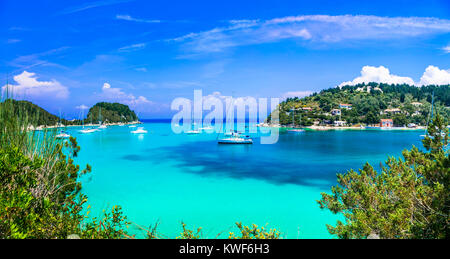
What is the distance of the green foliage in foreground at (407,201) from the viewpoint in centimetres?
356

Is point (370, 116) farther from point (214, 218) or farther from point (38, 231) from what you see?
point (38, 231)

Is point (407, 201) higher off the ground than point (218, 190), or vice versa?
point (407, 201)

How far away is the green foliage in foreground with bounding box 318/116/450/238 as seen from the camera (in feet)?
11.7

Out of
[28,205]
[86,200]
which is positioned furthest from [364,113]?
[28,205]

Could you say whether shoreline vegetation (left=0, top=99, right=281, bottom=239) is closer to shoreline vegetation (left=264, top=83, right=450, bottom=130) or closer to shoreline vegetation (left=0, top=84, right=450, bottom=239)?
shoreline vegetation (left=0, top=84, right=450, bottom=239)

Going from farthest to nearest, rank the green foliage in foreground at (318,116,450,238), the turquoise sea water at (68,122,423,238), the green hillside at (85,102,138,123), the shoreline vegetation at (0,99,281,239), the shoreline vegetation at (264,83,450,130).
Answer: the green hillside at (85,102,138,123)
the shoreline vegetation at (264,83,450,130)
the turquoise sea water at (68,122,423,238)
the green foliage in foreground at (318,116,450,238)
the shoreline vegetation at (0,99,281,239)

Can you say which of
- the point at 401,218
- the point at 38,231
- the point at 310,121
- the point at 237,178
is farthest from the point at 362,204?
the point at 310,121

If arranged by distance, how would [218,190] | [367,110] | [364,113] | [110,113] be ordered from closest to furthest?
[218,190]
[367,110]
[364,113]
[110,113]

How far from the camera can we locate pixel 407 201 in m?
4.48

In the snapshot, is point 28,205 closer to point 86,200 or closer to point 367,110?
point 86,200

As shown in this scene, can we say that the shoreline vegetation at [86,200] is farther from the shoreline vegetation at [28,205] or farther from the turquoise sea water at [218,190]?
the turquoise sea water at [218,190]

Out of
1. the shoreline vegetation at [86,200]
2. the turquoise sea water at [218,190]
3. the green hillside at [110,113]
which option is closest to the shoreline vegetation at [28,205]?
the shoreline vegetation at [86,200]

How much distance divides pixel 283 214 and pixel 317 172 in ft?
31.2

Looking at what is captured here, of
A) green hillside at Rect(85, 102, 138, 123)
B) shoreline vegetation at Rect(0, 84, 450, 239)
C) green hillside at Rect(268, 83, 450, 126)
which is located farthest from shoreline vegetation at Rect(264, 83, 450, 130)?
green hillside at Rect(85, 102, 138, 123)
